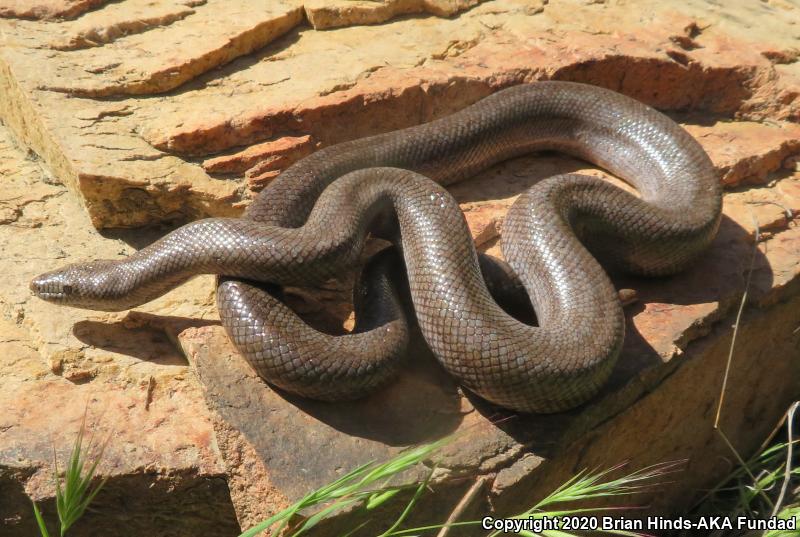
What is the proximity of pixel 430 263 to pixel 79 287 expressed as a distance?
2.23 m

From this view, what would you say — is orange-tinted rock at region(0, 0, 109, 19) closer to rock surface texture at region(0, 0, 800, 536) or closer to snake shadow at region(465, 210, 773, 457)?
rock surface texture at region(0, 0, 800, 536)

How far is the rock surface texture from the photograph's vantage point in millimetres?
4793

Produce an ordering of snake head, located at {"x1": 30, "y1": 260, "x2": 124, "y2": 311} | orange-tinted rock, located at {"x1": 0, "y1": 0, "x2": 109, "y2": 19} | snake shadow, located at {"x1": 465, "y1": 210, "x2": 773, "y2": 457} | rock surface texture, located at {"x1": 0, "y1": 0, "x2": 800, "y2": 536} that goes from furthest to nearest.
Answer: orange-tinted rock, located at {"x1": 0, "y1": 0, "x2": 109, "y2": 19} → snake head, located at {"x1": 30, "y1": 260, "x2": 124, "y2": 311} → snake shadow, located at {"x1": 465, "y1": 210, "x2": 773, "y2": 457} → rock surface texture, located at {"x1": 0, "y1": 0, "x2": 800, "y2": 536}

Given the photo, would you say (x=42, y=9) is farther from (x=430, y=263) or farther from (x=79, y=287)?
(x=430, y=263)

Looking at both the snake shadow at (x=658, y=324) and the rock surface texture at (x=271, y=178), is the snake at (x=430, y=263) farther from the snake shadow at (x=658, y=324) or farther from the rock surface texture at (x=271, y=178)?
the rock surface texture at (x=271, y=178)

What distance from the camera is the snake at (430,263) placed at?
15.8 feet

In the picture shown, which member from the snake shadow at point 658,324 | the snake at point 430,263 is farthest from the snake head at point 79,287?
the snake shadow at point 658,324

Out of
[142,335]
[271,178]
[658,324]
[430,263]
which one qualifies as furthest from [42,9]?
[658,324]

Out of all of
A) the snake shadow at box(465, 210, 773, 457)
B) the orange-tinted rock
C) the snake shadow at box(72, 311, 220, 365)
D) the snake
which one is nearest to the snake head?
the snake

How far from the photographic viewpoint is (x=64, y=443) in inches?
186

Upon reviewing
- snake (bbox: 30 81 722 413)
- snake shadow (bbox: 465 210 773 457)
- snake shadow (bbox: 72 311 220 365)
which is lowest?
snake shadow (bbox: 72 311 220 365)

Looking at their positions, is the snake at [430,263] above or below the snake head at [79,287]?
above

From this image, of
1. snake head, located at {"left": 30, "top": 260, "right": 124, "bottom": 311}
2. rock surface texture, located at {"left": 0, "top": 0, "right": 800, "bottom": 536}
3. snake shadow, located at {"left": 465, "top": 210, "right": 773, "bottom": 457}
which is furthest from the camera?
snake head, located at {"left": 30, "top": 260, "right": 124, "bottom": 311}

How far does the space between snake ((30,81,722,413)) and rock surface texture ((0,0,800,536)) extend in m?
0.26
